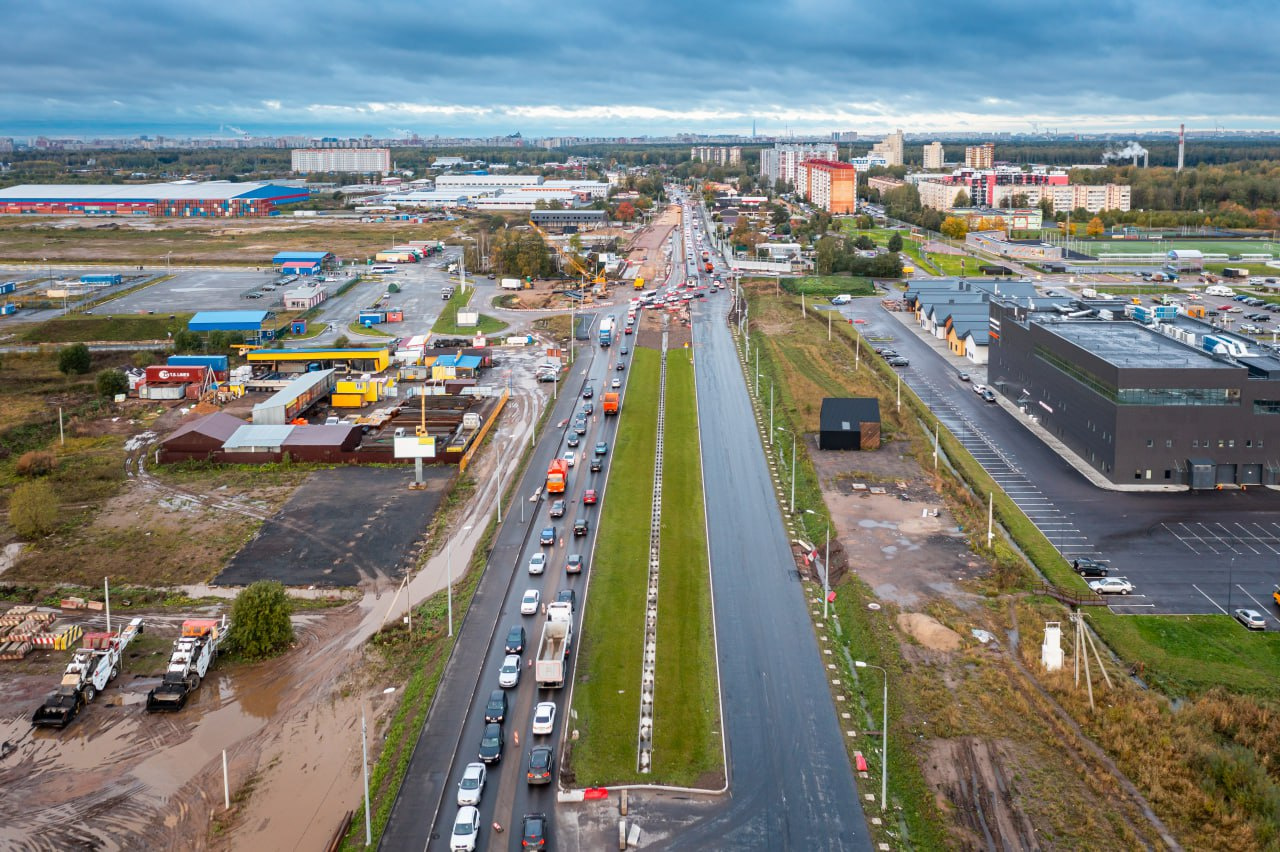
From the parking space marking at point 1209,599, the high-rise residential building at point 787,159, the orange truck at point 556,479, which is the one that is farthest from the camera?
the high-rise residential building at point 787,159

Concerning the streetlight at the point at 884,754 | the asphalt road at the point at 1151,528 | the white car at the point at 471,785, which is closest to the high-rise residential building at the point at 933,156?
the asphalt road at the point at 1151,528

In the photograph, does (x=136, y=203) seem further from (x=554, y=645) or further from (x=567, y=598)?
(x=554, y=645)

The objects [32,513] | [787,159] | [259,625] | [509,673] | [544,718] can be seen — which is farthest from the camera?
[787,159]

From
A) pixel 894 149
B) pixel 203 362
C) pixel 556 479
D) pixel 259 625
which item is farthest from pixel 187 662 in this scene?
pixel 894 149

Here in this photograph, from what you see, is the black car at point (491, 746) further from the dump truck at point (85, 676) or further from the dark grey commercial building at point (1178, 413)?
the dark grey commercial building at point (1178, 413)

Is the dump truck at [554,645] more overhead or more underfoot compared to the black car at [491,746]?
more overhead

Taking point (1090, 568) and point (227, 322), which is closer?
point (1090, 568)
